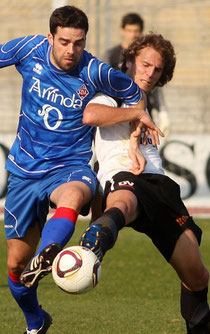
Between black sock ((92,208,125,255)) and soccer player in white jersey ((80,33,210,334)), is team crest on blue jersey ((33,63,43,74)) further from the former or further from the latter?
black sock ((92,208,125,255))

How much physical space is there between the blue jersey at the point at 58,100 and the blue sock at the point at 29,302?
0.99 m

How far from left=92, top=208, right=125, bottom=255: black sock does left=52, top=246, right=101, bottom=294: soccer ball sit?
155 millimetres

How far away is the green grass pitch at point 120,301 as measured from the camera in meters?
6.89

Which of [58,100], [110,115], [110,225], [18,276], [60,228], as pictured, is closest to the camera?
[110,225]

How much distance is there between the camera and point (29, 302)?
6328 mm

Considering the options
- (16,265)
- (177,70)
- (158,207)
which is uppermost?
(158,207)

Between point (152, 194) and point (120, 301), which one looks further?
point (120, 301)

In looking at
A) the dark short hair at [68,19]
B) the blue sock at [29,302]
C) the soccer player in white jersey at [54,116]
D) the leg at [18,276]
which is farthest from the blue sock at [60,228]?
the dark short hair at [68,19]

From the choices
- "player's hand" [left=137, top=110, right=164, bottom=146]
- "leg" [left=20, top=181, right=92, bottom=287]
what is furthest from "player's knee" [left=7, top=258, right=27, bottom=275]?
"player's hand" [left=137, top=110, right=164, bottom=146]

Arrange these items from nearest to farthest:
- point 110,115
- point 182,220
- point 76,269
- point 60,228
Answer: point 76,269 → point 60,228 → point 110,115 → point 182,220

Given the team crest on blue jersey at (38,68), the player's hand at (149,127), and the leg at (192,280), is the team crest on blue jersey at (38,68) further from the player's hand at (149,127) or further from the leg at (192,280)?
the leg at (192,280)

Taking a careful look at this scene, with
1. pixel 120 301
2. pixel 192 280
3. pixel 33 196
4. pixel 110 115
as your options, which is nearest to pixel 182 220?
pixel 192 280

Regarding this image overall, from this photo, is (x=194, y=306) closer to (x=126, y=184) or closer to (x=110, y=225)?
(x=126, y=184)

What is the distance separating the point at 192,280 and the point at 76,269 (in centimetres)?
153
